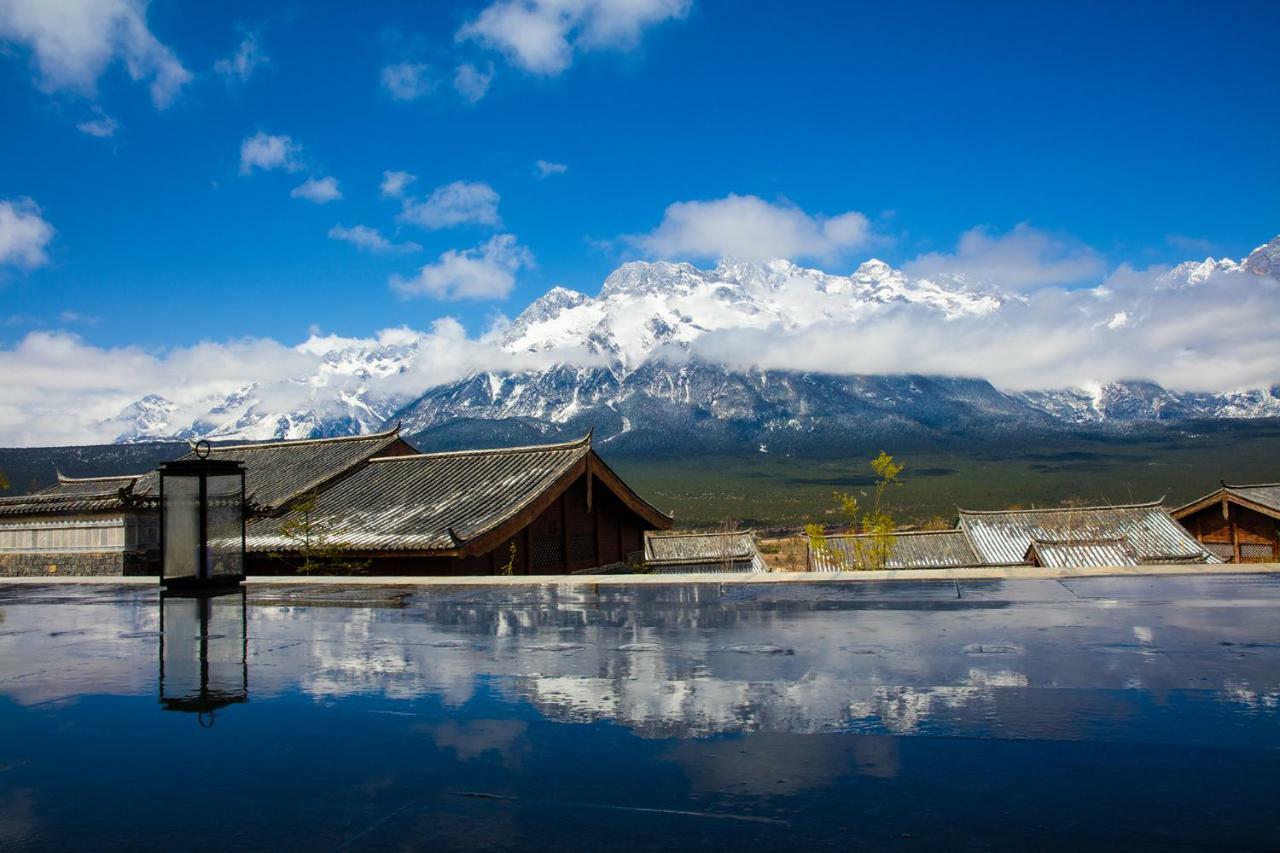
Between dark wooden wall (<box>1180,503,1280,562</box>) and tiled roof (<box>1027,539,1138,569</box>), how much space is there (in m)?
3.60

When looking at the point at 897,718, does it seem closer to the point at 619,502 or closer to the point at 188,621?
the point at 188,621

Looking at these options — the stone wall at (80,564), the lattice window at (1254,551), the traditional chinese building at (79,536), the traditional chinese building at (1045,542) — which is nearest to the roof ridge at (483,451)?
the traditional chinese building at (79,536)

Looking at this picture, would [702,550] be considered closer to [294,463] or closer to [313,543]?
[294,463]

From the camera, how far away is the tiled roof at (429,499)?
2036 centimetres

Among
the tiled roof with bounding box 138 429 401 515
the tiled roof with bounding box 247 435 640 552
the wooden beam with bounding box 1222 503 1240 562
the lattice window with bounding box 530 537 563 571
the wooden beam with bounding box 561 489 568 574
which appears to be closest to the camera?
the tiled roof with bounding box 247 435 640 552

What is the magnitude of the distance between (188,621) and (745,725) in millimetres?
5488

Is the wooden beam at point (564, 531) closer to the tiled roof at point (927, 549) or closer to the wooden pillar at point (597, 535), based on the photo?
the wooden pillar at point (597, 535)

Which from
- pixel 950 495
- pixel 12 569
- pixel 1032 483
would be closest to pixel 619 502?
pixel 12 569

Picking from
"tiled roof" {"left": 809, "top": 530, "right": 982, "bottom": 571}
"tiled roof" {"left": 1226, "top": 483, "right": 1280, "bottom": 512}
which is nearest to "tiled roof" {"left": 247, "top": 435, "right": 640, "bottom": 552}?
"tiled roof" {"left": 809, "top": 530, "right": 982, "bottom": 571}

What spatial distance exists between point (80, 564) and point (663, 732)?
66.7ft

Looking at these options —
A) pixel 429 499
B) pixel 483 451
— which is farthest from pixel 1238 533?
pixel 429 499

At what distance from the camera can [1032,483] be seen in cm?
12406

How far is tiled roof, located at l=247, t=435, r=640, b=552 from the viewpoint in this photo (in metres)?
20.4

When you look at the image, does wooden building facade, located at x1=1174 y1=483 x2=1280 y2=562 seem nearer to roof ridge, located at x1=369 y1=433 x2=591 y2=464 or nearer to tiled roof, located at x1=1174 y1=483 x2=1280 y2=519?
tiled roof, located at x1=1174 y1=483 x2=1280 y2=519
